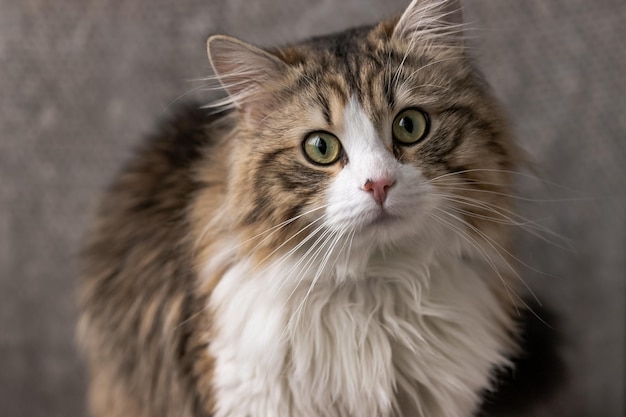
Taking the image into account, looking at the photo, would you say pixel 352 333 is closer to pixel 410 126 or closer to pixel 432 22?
pixel 410 126

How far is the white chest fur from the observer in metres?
1.17

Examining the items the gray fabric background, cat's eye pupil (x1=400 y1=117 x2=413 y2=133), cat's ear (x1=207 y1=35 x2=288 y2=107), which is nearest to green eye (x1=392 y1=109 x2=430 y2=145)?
cat's eye pupil (x1=400 y1=117 x2=413 y2=133)

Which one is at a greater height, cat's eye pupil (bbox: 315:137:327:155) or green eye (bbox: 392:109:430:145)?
cat's eye pupil (bbox: 315:137:327:155)

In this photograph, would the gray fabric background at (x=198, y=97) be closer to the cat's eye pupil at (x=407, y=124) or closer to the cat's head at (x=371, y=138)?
the cat's head at (x=371, y=138)

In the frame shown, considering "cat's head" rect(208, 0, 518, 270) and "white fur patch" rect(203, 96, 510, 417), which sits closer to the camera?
"cat's head" rect(208, 0, 518, 270)

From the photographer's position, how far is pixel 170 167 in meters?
1.46

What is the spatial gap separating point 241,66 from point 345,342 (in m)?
A: 0.50

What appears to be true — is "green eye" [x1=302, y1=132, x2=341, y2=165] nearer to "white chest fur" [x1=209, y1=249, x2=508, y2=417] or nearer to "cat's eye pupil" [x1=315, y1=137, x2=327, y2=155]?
"cat's eye pupil" [x1=315, y1=137, x2=327, y2=155]

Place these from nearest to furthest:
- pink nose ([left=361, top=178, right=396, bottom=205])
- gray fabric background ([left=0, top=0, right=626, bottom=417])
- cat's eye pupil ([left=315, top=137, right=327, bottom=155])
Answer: pink nose ([left=361, top=178, right=396, bottom=205])
cat's eye pupil ([left=315, top=137, right=327, bottom=155])
gray fabric background ([left=0, top=0, right=626, bottom=417])

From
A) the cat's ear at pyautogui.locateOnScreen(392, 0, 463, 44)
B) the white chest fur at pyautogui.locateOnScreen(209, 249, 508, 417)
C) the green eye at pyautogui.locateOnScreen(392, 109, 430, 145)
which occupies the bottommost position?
the white chest fur at pyautogui.locateOnScreen(209, 249, 508, 417)

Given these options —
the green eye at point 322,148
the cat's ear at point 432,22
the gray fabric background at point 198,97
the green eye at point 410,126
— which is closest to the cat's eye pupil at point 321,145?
the green eye at point 322,148

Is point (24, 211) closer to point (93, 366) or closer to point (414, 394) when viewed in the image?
point (93, 366)

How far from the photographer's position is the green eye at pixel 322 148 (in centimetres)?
108

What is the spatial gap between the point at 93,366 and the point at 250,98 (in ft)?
2.44
